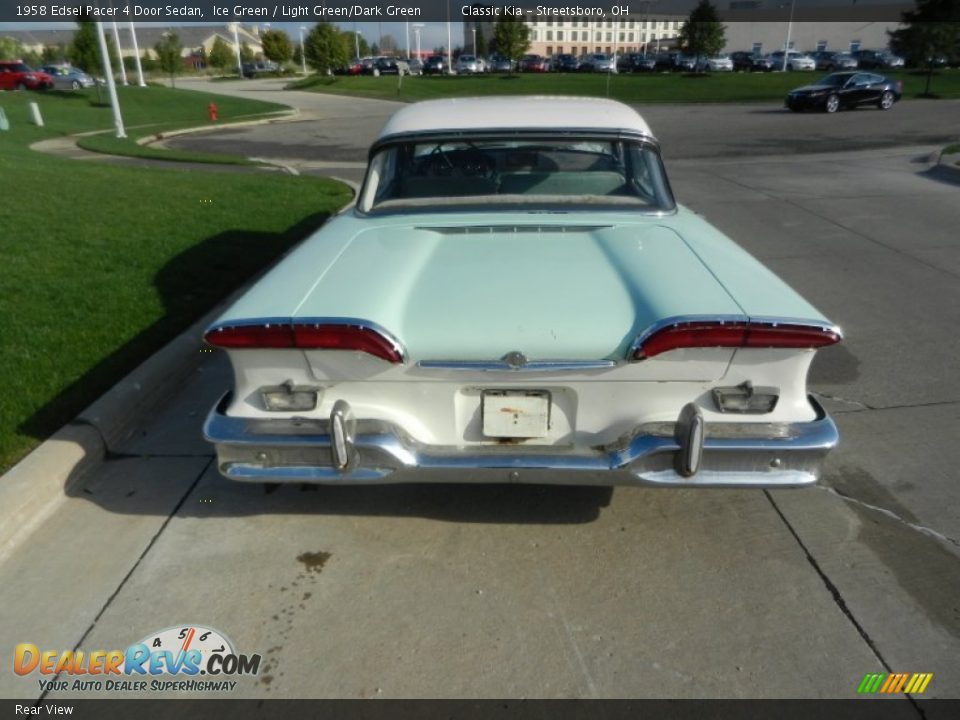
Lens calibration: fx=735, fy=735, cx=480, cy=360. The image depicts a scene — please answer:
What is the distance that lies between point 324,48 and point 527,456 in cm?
5216

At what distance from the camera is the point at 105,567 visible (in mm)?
2842

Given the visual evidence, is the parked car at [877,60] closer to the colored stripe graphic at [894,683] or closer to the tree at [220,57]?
the colored stripe graphic at [894,683]

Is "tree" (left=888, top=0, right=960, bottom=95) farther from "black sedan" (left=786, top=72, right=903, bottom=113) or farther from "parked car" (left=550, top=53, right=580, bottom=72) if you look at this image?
"parked car" (left=550, top=53, right=580, bottom=72)

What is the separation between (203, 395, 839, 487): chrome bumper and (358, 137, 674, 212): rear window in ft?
5.10

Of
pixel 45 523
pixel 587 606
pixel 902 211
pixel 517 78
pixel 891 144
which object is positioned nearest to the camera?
pixel 587 606

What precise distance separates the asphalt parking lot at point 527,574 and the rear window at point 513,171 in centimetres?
153

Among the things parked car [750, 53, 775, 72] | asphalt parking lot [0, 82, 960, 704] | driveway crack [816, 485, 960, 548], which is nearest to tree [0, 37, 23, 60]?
parked car [750, 53, 775, 72]

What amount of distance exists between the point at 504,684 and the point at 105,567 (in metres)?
1.63

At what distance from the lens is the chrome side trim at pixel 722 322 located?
2.41m

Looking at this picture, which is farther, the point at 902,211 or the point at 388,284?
the point at 902,211

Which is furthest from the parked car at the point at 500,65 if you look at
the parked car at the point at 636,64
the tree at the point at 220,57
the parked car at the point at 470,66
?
the tree at the point at 220,57

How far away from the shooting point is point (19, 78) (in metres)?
37.4

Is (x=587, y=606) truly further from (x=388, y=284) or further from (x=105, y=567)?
(x=105, y=567)
